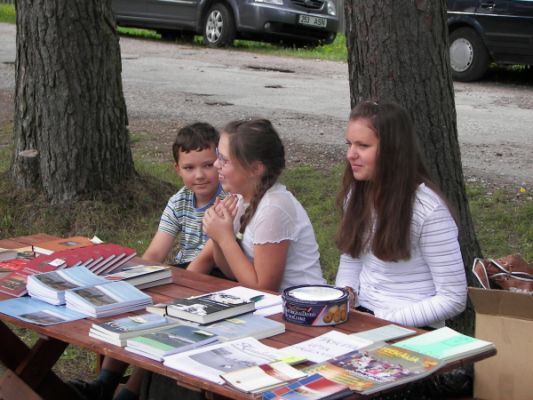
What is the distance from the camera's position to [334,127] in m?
9.54

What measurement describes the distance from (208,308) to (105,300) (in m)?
0.37

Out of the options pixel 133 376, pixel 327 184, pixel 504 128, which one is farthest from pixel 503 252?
pixel 504 128

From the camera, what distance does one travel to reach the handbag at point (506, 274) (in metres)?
3.44

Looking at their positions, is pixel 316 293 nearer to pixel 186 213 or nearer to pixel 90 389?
pixel 90 389

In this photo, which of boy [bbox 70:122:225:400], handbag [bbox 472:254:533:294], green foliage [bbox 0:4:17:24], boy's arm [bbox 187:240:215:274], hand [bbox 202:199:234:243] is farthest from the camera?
green foliage [bbox 0:4:17:24]

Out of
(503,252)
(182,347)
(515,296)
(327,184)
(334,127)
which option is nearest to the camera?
(182,347)

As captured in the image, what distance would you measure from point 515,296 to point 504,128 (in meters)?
6.75

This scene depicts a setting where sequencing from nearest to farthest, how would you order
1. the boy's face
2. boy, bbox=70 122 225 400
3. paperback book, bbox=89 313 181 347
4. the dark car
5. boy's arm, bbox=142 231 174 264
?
paperback book, bbox=89 313 181 347 → boy, bbox=70 122 225 400 → the boy's face → boy's arm, bbox=142 231 174 264 → the dark car

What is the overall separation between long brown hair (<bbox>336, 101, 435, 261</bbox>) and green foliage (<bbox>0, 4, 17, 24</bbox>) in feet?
64.0

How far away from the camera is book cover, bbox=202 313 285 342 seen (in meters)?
2.97

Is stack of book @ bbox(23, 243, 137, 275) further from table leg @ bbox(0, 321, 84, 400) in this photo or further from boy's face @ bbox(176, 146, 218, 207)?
boy's face @ bbox(176, 146, 218, 207)

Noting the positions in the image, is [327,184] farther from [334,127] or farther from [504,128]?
[504,128]

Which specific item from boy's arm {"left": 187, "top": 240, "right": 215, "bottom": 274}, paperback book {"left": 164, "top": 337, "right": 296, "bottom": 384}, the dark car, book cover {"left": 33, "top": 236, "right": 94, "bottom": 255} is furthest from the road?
paperback book {"left": 164, "top": 337, "right": 296, "bottom": 384}

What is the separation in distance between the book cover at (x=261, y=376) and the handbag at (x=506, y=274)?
1070mm
